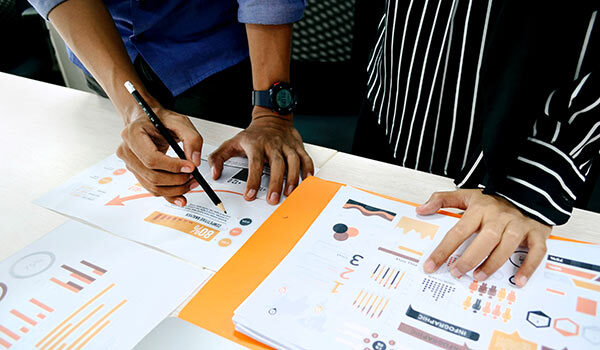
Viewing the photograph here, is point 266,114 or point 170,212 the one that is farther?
point 266,114

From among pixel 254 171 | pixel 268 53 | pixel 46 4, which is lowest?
pixel 254 171

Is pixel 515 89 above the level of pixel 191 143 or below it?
above

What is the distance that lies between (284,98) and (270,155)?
0.19 meters

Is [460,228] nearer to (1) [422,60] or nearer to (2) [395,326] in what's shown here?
(2) [395,326]

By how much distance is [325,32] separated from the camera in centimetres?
162

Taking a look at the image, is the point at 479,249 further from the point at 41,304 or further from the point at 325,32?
the point at 325,32

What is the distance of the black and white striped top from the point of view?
1.53 ft

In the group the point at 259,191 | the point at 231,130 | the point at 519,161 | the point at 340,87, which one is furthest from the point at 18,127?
the point at 340,87

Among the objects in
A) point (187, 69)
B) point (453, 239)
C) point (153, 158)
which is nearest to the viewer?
point (453, 239)

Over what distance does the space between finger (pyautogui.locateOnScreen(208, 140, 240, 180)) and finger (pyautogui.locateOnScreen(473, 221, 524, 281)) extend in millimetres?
450

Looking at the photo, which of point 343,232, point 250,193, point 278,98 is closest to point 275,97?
point 278,98

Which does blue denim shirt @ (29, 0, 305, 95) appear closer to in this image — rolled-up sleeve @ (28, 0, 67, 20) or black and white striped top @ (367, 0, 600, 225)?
rolled-up sleeve @ (28, 0, 67, 20)

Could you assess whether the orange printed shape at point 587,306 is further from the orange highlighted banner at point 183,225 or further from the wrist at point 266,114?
the wrist at point 266,114

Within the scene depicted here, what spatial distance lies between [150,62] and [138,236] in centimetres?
49
